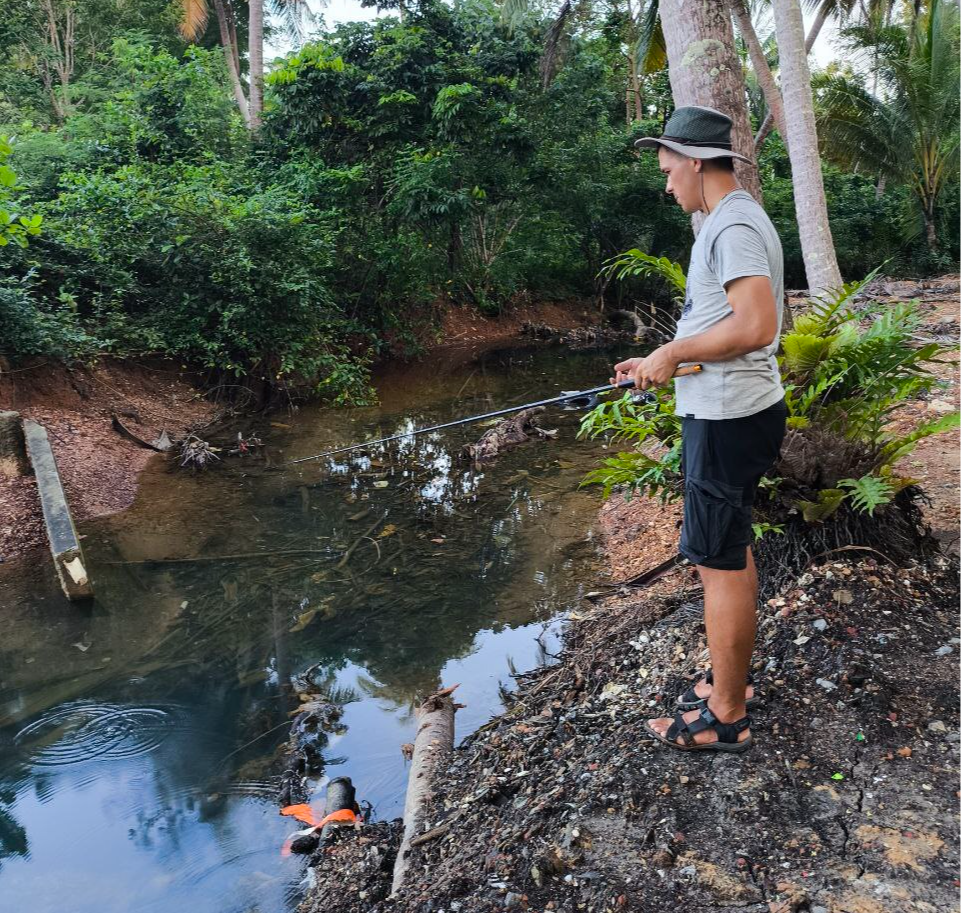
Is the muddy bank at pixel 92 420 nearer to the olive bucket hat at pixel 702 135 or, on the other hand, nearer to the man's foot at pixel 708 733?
the man's foot at pixel 708 733

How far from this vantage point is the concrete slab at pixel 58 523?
5.20 metres

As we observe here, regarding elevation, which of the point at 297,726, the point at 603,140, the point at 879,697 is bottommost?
the point at 297,726

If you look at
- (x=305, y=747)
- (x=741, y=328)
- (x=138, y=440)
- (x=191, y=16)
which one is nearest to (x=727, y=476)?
(x=741, y=328)

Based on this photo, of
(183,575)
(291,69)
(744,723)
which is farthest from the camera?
(291,69)

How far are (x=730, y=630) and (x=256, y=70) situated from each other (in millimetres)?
15953

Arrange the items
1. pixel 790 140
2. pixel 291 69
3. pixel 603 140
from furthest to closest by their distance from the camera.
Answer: pixel 603 140, pixel 291 69, pixel 790 140

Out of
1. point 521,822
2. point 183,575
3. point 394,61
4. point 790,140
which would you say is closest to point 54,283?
point 183,575

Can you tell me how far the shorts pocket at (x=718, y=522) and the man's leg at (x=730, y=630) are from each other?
0.07 meters

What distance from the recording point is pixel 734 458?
2.27 metres

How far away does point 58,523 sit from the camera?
5.59 meters

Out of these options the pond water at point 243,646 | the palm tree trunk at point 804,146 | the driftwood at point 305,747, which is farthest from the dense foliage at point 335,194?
the palm tree trunk at point 804,146

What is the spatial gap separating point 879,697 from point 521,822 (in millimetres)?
1252

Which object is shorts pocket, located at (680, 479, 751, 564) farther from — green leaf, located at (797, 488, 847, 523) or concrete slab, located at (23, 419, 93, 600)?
concrete slab, located at (23, 419, 93, 600)

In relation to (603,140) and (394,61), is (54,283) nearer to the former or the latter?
(394,61)
